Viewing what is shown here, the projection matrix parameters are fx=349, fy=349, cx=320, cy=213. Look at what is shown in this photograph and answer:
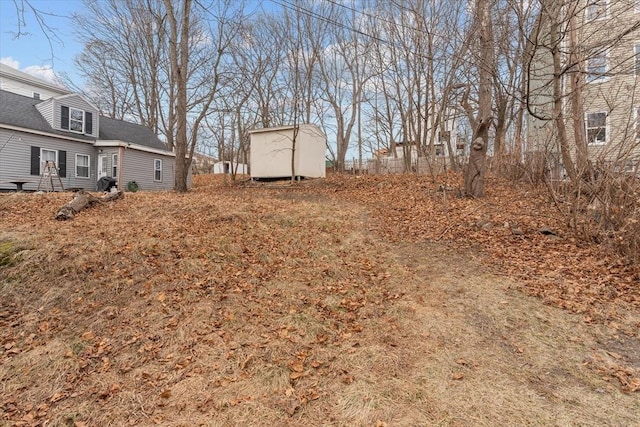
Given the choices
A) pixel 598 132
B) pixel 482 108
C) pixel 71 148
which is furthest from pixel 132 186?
pixel 598 132

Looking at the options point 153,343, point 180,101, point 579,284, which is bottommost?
point 153,343

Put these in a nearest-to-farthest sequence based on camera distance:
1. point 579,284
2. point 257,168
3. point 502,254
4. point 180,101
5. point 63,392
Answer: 1. point 63,392
2. point 579,284
3. point 502,254
4. point 180,101
5. point 257,168

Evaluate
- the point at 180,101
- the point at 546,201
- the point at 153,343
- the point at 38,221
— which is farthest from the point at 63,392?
the point at 180,101

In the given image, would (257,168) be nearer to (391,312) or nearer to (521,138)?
(521,138)

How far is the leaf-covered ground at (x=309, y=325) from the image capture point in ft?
7.91

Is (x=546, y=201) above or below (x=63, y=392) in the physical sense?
above

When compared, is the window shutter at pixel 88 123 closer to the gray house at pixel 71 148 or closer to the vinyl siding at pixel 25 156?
the gray house at pixel 71 148

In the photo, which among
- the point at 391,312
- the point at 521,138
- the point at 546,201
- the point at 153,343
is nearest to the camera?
the point at 153,343

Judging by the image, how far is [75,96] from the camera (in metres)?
15.2

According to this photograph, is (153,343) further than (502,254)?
No

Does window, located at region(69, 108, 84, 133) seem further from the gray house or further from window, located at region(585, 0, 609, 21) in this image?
window, located at region(585, 0, 609, 21)

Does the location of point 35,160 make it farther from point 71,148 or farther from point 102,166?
point 102,166

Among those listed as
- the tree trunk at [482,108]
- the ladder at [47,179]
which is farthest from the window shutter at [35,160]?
the tree trunk at [482,108]

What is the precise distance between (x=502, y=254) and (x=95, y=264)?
5.33m
